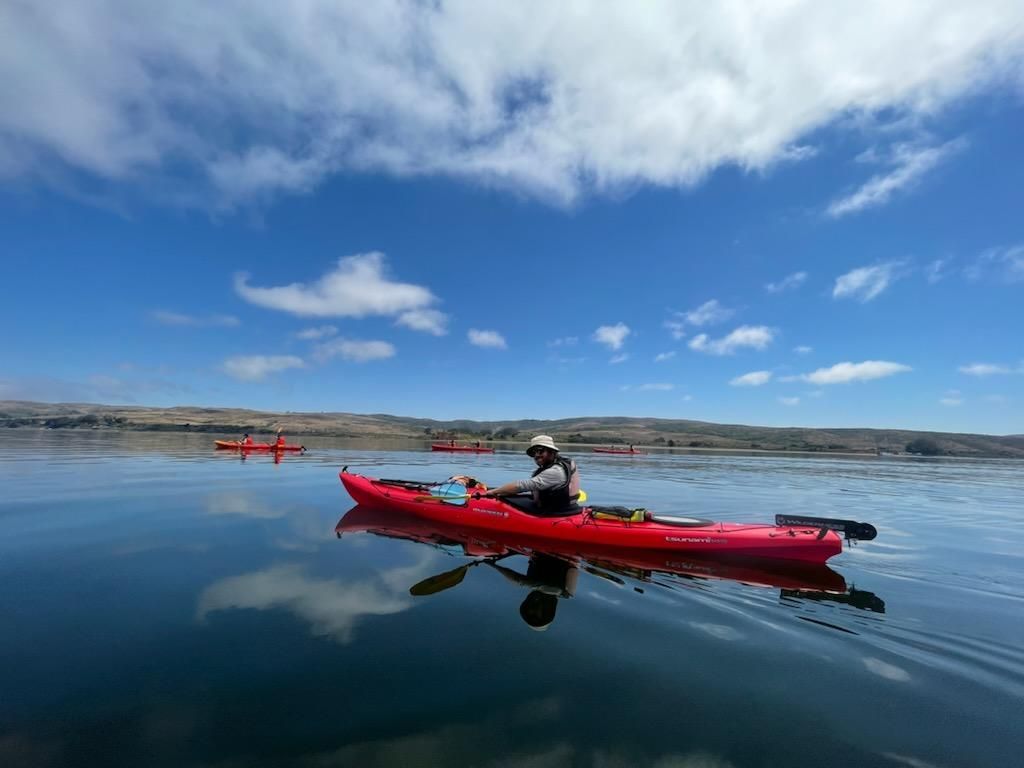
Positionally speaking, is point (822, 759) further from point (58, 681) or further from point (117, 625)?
point (117, 625)

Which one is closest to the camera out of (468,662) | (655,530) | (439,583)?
(468,662)

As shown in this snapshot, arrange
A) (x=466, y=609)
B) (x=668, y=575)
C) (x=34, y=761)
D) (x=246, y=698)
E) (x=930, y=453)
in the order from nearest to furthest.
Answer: (x=34, y=761), (x=246, y=698), (x=466, y=609), (x=668, y=575), (x=930, y=453)

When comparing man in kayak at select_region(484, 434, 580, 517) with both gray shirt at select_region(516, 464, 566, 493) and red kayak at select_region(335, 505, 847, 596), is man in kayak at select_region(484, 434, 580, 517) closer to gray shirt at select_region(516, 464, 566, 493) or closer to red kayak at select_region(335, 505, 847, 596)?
gray shirt at select_region(516, 464, 566, 493)

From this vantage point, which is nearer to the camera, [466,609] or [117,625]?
[117,625]

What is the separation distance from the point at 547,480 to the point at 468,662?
647cm

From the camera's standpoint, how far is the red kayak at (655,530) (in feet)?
34.7

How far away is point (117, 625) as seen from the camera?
684cm

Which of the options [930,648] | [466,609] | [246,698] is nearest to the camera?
[246,698]

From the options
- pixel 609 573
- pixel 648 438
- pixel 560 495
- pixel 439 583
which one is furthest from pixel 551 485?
pixel 648 438

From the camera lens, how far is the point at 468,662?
5953 millimetres

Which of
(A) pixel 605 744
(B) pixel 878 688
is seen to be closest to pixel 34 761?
(A) pixel 605 744

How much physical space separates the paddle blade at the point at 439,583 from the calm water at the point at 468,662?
0.62 feet

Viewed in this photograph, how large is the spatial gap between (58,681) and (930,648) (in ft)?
36.3

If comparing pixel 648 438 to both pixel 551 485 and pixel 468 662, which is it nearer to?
pixel 551 485
